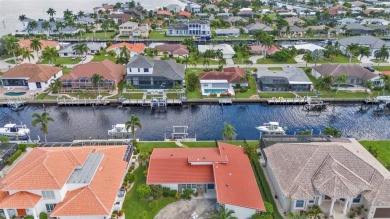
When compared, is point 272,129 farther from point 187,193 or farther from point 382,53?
point 382,53

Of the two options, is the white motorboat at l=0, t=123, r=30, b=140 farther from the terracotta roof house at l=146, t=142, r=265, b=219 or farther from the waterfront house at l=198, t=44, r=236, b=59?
the waterfront house at l=198, t=44, r=236, b=59

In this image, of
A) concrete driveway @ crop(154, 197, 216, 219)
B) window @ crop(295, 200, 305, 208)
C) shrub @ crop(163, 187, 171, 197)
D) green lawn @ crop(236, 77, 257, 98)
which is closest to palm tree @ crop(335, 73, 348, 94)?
green lawn @ crop(236, 77, 257, 98)

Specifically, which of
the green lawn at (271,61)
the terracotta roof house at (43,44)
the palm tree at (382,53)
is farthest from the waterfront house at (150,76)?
the palm tree at (382,53)

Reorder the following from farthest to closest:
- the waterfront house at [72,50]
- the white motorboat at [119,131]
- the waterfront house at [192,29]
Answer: the waterfront house at [192,29]
the waterfront house at [72,50]
the white motorboat at [119,131]

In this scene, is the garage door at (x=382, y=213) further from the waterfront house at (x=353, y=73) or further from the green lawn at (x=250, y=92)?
the waterfront house at (x=353, y=73)

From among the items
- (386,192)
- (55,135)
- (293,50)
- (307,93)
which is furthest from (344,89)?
(55,135)

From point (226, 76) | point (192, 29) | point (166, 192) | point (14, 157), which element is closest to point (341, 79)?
point (226, 76)
